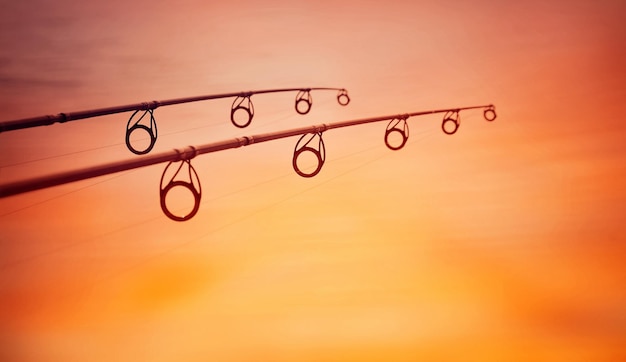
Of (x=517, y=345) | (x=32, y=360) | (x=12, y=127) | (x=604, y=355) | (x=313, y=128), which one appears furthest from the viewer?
(x=32, y=360)

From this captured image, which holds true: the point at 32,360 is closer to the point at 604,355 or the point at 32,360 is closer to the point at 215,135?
the point at 215,135

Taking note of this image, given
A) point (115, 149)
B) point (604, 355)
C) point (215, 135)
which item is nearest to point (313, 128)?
point (215, 135)

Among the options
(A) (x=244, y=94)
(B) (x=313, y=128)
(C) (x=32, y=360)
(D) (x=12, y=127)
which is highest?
(A) (x=244, y=94)

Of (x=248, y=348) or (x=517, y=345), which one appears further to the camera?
(x=248, y=348)

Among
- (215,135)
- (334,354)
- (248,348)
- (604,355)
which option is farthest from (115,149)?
(604,355)

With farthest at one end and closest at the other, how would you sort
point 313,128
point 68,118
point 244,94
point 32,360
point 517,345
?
1. point 32,360
2. point 517,345
3. point 244,94
4. point 68,118
5. point 313,128

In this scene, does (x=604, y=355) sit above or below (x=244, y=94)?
below

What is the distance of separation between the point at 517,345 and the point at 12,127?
985 centimetres

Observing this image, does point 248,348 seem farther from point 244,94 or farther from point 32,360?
point 244,94

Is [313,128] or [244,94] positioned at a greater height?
[244,94]

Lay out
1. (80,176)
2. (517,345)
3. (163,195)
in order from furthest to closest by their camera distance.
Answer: (517,345) < (163,195) < (80,176)

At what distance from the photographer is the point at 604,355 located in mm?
8570

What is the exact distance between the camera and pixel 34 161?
28.6 ft

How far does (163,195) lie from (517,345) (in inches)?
363
